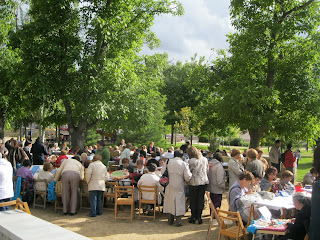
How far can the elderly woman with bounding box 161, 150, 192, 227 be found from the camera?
8.30 meters

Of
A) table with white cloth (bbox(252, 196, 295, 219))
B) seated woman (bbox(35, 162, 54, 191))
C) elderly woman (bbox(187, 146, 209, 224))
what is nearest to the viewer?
table with white cloth (bbox(252, 196, 295, 219))

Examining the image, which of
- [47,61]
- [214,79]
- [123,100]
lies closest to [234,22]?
[214,79]

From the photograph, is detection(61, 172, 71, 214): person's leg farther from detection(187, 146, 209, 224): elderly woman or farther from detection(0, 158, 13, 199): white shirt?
detection(187, 146, 209, 224): elderly woman

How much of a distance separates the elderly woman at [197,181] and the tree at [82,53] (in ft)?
22.6

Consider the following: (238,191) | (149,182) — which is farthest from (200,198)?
(238,191)

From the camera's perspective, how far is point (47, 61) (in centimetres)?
1471

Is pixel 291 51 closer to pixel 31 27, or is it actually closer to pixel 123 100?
pixel 123 100

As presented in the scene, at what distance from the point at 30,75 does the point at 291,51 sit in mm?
11262

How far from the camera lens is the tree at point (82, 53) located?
47.1 feet

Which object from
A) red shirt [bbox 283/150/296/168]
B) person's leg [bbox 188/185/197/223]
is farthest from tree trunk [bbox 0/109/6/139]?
red shirt [bbox 283/150/296/168]

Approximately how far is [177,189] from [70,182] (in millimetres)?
3018

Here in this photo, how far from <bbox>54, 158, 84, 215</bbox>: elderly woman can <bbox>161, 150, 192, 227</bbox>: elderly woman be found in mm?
2603

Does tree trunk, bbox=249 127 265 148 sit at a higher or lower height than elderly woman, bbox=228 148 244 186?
higher

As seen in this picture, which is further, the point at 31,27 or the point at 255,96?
the point at 31,27
